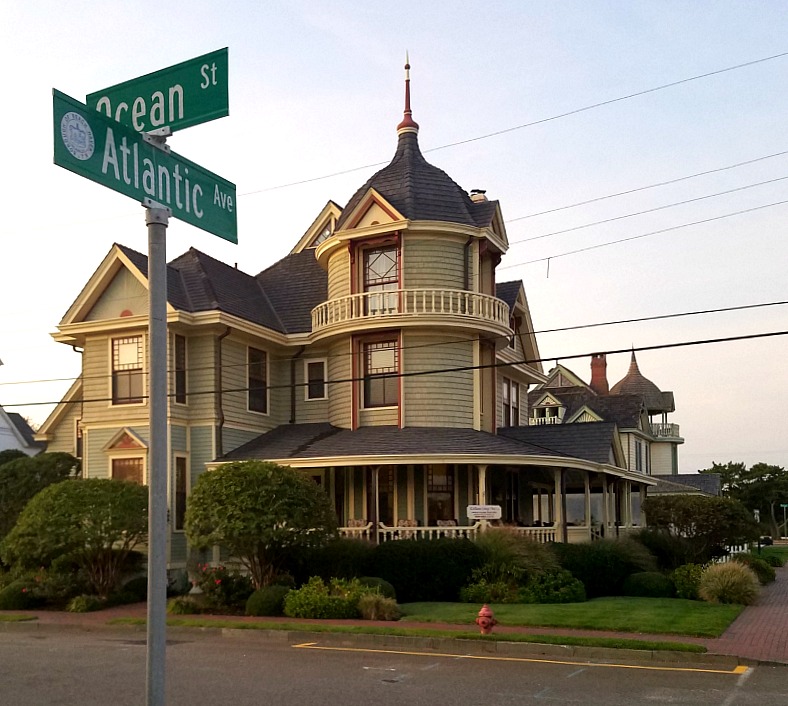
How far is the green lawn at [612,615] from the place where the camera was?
16.9 m

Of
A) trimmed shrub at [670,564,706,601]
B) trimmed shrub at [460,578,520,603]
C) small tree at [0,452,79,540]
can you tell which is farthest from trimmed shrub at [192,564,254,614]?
trimmed shrub at [670,564,706,601]

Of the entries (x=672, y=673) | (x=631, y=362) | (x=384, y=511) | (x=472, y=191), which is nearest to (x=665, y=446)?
(x=631, y=362)

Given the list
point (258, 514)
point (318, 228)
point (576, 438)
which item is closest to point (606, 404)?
point (318, 228)

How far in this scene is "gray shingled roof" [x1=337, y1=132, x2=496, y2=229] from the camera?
2764cm

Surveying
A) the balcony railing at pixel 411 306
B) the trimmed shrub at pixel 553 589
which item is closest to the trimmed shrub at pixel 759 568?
the trimmed shrub at pixel 553 589

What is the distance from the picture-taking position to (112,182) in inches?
171

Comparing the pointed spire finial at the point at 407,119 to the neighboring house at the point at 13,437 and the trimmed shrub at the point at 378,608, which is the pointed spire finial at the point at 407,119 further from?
the neighboring house at the point at 13,437

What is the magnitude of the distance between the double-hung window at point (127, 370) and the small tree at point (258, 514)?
6.63 m

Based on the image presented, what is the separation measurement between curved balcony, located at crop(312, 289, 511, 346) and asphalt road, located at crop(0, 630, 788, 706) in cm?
1178

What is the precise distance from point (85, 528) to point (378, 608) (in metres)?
7.91

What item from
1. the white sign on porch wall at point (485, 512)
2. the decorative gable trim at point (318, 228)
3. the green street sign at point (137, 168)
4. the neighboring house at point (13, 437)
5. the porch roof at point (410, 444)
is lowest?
the white sign on porch wall at point (485, 512)

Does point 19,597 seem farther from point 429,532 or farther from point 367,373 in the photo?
point 367,373

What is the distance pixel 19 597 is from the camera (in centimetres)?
2322

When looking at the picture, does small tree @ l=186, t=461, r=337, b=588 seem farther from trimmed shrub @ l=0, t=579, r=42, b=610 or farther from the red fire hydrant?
the red fire hydrant
